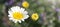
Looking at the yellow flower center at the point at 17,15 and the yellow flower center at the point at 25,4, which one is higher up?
the yellow flower center at the point at 25,4

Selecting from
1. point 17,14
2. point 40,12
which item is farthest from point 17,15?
point 40,12

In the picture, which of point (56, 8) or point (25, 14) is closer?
point (25, 14)

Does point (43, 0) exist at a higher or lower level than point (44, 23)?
higher

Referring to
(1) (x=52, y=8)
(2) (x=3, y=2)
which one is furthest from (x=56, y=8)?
(2) (x=3, y=2)

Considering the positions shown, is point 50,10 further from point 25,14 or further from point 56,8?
point 25,14

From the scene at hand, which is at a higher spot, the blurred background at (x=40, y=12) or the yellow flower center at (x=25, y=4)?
the yellow flower center at (x=25, y=4)
